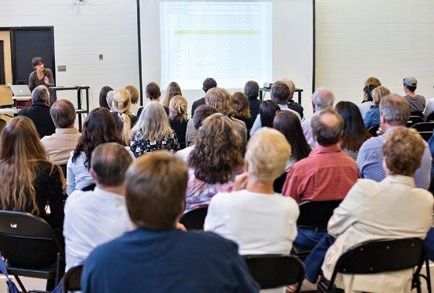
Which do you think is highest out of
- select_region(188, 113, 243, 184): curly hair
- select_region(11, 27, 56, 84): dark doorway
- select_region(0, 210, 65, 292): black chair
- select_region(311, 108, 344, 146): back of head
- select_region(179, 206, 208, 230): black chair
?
select_region(11, 27, 56, 84): dark doorway

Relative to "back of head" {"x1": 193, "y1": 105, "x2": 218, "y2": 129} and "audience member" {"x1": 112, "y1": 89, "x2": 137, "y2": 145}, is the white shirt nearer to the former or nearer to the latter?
"back of head" {"x1": 193, "y1": 105, "x2": 218, "y2": 129}

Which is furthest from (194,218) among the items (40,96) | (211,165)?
(40,96)

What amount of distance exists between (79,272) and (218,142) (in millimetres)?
1205

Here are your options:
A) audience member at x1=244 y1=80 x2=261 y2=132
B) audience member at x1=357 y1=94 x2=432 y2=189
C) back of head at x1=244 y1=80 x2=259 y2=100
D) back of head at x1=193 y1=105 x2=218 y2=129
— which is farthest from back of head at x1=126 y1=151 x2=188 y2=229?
back of head at x1=244 y1=80 x2=259 y2=100

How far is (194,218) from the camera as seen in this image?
9.04 feet

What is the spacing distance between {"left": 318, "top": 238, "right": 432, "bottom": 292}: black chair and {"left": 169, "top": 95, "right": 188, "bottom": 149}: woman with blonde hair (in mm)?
3202

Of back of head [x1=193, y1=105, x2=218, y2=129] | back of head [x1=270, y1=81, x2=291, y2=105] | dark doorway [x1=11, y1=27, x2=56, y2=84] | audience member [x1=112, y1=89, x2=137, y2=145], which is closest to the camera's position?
back of head [x1=193, y1=105, x2=218, y2=129]

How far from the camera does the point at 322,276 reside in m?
2.68

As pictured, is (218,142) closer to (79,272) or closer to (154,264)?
(79,272)

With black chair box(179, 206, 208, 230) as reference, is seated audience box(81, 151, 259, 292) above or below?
above

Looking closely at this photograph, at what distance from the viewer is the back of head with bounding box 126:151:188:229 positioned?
142 centimetres

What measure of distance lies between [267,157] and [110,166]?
2.08 ft

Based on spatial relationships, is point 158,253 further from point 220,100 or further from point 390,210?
point 220,100

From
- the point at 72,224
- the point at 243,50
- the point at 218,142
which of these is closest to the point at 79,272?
the point at 72,224
